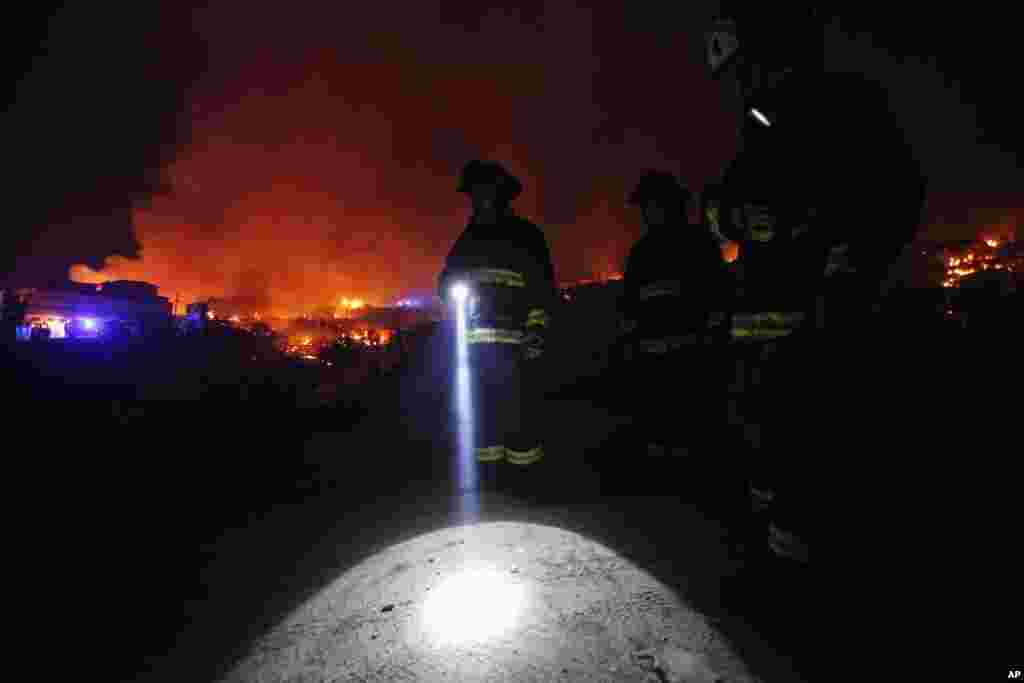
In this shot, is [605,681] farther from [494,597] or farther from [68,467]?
[68,467]

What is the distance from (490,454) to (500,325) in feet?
5.02

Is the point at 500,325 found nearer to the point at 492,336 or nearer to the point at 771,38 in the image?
the point at 492,336

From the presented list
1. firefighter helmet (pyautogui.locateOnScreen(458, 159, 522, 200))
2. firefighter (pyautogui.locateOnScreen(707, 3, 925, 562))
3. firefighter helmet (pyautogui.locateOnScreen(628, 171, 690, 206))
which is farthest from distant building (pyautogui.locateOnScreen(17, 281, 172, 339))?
firefighter (pyautogui.locateOnScreen(707, 3, 925, 562))

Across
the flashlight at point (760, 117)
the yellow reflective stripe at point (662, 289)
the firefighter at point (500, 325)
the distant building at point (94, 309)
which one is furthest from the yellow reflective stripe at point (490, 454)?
the distant building at point (94, 309)

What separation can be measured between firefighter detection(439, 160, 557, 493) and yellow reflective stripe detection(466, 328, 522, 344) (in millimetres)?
12

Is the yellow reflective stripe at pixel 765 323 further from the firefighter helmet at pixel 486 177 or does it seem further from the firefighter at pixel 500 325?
the firefighter helmet at pixel 486 177

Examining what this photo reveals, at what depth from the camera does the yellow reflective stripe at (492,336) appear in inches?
189

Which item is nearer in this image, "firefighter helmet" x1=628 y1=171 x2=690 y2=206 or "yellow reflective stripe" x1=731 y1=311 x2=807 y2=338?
"yellow reflective stripe" x1=731 y1=311 x2=807 y2=338

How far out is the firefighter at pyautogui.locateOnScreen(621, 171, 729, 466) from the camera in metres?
4.31

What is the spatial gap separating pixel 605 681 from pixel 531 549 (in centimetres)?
119

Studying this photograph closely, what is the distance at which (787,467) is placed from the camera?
2432 mm

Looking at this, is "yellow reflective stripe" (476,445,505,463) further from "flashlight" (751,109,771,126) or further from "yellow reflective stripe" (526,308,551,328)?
"flashlight" (751,109,771,126)

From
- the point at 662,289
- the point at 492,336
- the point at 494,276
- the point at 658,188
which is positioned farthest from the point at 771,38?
the point at 492,336

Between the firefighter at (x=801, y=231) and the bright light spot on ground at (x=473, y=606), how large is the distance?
5.45ft
